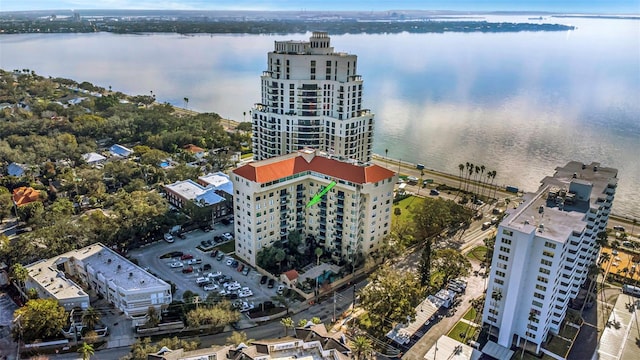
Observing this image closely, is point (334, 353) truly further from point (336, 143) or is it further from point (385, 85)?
point (385, 85)

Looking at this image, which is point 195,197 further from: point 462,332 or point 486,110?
point 486,110

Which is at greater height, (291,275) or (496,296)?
(496,296)

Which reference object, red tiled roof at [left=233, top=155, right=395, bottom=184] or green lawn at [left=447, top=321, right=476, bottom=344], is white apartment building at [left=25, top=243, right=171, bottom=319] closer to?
red tiled roof at [left=233, top=155, right=395, bottom=184]

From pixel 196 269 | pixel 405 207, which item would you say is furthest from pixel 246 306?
pixel 405 207

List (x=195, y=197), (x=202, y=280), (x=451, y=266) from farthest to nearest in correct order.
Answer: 1. (x=195, y=197)
2. (x=202, y=280)
3. (x=451, y=266)

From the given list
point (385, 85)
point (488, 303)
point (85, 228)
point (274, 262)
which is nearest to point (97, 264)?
point (85, 228)

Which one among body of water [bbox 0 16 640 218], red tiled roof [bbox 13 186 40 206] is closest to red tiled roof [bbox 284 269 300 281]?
red tiled roof [bbox 13 186 40 206]

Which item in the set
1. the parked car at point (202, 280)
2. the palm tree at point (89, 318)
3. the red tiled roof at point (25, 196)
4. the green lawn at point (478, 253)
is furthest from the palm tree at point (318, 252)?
the red tiled roof at point (25, 196)
